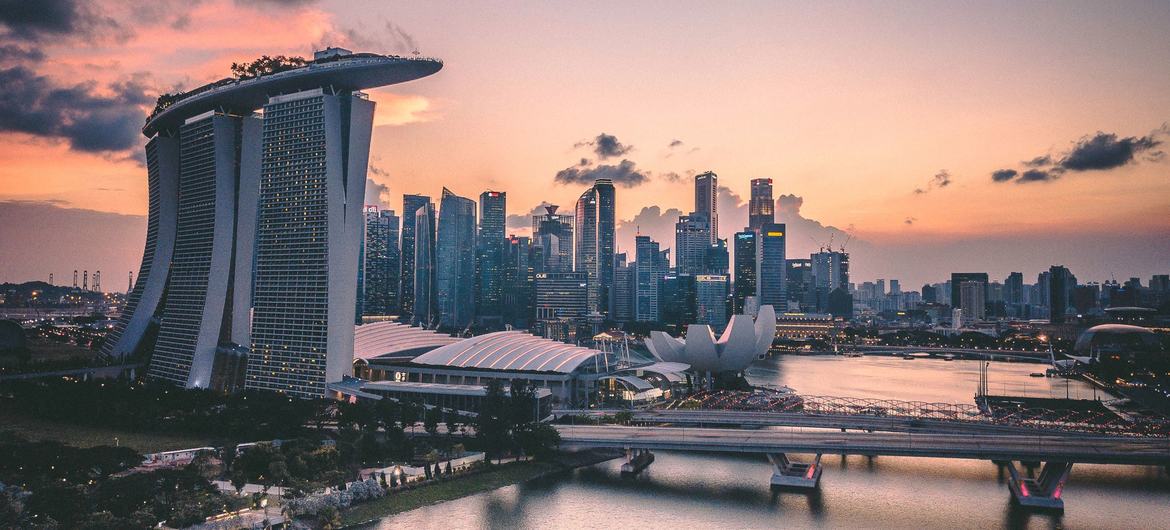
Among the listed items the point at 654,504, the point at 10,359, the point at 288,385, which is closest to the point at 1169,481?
the point at 654,504

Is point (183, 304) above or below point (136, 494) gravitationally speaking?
above

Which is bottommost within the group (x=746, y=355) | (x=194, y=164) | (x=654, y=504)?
(x=654, y=504)

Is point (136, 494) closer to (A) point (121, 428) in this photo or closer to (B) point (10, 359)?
(A) point (121, 428)

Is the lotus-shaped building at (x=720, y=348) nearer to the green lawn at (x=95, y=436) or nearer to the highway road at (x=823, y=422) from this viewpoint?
the highway road at (x=823, y=422)

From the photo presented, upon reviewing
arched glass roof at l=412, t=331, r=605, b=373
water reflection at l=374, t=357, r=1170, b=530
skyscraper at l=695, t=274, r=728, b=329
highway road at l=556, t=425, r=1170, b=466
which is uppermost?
skyscraper at l=695, t=274, r=728, b=329

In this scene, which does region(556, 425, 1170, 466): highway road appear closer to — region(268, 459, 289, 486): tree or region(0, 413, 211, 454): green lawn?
region(268, 459, 289, 486): tree

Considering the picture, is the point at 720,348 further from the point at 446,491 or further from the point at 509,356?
the point at 446,491

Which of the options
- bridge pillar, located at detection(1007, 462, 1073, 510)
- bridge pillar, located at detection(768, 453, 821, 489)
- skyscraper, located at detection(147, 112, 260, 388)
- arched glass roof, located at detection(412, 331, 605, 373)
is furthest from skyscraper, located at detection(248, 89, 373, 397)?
bridge pillar, located at detection(1007, 462, 1073, 510)
